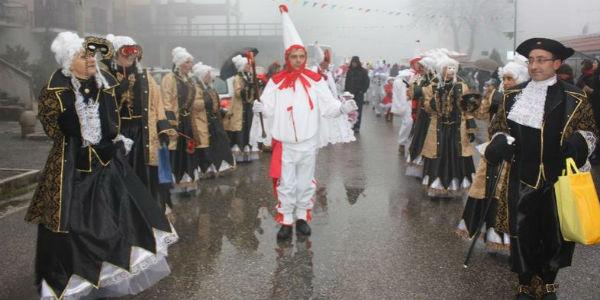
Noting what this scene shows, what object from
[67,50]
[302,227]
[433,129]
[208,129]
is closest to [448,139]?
[433,129]

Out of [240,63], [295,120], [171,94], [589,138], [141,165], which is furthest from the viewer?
[240,63]

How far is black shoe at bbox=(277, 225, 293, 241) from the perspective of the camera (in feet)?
18.9

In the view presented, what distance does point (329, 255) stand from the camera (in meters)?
5.30

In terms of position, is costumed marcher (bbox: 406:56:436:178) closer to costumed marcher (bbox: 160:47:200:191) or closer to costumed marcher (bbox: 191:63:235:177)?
costumed marcher (bbox: 191:63:235:177)

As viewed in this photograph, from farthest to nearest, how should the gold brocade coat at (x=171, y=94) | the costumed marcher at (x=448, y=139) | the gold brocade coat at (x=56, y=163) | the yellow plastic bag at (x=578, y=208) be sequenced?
the costumed marcher at (x=448, y=139) → the gold brocade coat at (x=171, y=94) → the gold brocade coat at (x=56, y=163) → the yellow plastic bag at (x=578, y=208)

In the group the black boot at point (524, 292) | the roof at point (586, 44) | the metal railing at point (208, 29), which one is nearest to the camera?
the black boot at point (524, 292)

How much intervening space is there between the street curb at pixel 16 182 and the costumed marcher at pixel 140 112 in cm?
308

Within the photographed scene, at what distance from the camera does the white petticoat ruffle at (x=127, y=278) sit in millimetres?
3953

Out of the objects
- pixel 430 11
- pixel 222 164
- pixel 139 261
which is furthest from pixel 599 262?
pixel 430 11

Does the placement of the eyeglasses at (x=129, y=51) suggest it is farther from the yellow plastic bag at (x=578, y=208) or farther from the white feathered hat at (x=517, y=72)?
the yellow plastic bag at (x=578, y=208)

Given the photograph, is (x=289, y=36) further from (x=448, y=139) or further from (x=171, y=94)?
(x=448, y=139)

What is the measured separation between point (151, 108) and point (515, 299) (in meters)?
3.60

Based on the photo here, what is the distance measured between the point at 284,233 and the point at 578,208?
9.68 ft

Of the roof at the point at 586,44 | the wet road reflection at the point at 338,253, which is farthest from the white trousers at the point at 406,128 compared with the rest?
the roof at the point at 586,44
